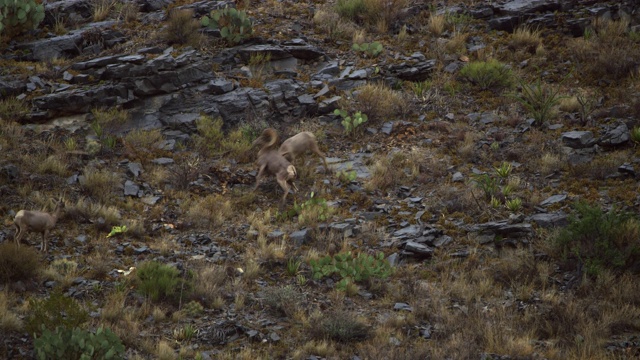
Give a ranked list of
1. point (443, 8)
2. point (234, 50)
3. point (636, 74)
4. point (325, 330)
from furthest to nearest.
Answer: point (443, 8) < point (234, 50) < point (636, 74) < point (325, 330)

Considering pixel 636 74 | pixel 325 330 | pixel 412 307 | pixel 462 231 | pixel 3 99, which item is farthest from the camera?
pixel 636 74

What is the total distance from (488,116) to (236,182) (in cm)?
554

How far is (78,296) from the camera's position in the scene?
337 inches

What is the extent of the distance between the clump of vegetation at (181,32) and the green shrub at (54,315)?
902 centimetres

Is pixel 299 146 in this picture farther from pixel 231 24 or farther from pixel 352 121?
pixel 231 24

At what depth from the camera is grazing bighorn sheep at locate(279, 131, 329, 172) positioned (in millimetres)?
12289

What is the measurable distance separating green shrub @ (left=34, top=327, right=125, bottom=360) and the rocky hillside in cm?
2

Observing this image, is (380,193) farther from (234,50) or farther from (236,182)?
(234,50)

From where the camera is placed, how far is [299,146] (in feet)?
40.7

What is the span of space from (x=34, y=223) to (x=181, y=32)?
7.37 meters

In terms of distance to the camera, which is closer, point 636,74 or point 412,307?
point 412,307

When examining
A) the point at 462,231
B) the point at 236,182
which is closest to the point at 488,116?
the point at 462,231

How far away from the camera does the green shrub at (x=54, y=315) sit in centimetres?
747

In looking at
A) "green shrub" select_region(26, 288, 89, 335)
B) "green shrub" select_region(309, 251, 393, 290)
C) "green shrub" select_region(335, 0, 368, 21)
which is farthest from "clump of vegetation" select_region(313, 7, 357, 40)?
"green shrub" select_region(26, 288, 89, 335)
